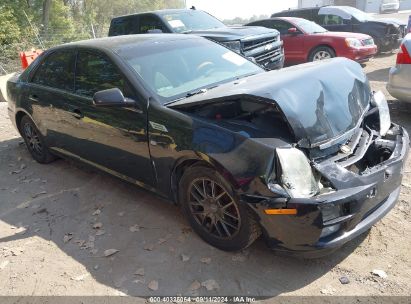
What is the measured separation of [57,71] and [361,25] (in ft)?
34.4

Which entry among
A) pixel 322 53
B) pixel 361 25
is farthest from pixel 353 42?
pixel 361 25

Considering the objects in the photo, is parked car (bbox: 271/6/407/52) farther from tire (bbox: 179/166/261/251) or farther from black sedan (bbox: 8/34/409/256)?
tire (bbox: 179/166/261/251)

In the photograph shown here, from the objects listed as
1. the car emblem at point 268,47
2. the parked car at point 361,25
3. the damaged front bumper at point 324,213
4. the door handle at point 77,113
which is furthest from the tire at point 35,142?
the parked car at point 361,25

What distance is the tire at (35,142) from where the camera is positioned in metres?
5.43

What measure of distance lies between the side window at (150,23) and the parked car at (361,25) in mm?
6436

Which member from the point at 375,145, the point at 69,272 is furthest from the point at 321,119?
the point at 69,272

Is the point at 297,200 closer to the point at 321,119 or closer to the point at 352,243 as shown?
the point at 321,119

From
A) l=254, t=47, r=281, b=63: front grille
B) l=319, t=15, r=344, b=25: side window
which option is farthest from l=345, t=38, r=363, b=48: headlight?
l=319, t=15, r=344, b=25: side window

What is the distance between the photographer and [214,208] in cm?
321

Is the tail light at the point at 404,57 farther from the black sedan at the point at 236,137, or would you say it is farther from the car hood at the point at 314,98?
the car hood at the point at 314,98

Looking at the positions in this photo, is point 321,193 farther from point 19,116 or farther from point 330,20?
point 330,20

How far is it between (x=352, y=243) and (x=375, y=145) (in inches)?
32.4

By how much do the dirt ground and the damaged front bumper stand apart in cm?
33

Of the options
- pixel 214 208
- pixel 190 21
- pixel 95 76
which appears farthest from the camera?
pixel 190 21
